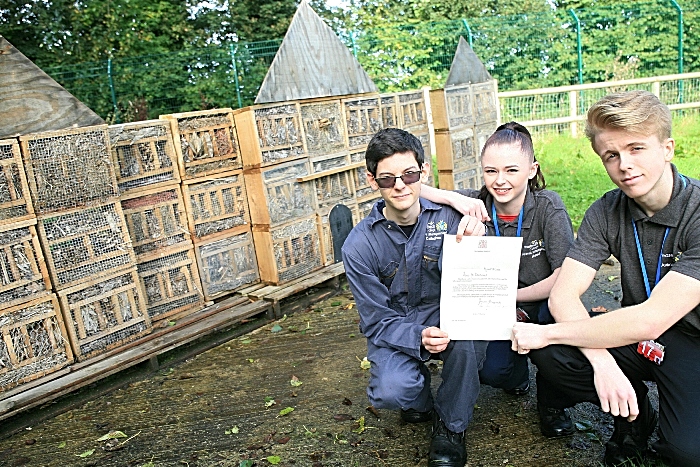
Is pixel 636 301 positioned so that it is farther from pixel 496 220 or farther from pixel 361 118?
pixel 361 118

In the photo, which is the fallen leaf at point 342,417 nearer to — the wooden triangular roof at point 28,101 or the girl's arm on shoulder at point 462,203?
the girl's arm on shoulder at point 462,203

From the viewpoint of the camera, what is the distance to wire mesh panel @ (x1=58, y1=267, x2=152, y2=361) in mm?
3928

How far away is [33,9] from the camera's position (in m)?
13.5

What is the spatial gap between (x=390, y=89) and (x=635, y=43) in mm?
5883

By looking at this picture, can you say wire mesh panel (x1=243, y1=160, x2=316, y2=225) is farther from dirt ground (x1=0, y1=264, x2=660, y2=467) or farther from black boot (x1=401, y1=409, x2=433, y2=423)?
black boot (x1=401, y1=409, x2=433, y2=423)

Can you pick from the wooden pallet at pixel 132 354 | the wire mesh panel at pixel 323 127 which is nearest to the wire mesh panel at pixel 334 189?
the wire mesh panel at pixel 323 127

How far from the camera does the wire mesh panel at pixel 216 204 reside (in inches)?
186

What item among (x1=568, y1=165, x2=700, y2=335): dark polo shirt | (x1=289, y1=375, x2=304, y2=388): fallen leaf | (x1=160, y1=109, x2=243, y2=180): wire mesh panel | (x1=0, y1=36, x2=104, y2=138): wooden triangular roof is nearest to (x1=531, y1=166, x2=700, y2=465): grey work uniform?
(x1=568, y1=165, x2=700, y2=335): dark polo shirt

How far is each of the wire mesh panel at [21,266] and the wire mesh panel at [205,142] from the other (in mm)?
1307

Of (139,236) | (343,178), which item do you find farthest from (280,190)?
(139,236)

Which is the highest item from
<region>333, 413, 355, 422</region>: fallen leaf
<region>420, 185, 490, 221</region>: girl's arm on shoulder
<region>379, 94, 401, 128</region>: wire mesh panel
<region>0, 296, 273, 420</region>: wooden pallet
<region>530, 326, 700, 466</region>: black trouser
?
<region>379, 94, 401, 128</region>: wire mesh panel

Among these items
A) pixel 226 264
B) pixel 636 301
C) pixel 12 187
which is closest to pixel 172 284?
pixel 226 264

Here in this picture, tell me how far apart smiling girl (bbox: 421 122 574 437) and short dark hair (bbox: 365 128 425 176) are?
1.08 feet

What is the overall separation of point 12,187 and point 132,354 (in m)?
1.40
